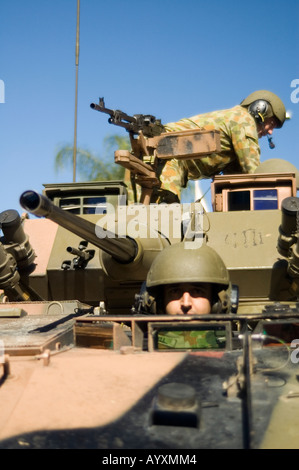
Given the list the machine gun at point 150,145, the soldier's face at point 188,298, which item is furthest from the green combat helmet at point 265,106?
the soldier's face at point 188,298

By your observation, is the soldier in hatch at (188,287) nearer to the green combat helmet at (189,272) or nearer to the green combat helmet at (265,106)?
the green combat helmet at (189,272)

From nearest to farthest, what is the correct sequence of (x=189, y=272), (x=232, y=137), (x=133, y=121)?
(x=189, y=272) < (x=133, y=121) < (x=232, y=137)

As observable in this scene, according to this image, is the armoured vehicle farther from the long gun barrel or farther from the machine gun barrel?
the long gun barrel

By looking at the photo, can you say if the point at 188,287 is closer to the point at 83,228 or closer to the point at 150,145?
the point at 83,228

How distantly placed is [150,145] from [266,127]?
340 centimetres

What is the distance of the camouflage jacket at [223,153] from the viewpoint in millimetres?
9988

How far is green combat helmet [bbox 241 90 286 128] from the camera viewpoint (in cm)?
1165

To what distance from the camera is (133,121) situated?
10078 millimetres

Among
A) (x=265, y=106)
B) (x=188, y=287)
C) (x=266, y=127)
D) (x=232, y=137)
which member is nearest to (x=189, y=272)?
(x=188, y=287)

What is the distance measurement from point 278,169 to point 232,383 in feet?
22.5

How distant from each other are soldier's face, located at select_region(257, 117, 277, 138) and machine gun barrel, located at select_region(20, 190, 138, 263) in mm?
6423
